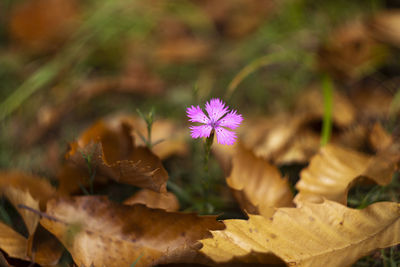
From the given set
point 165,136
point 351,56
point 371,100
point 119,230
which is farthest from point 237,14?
point 119,230

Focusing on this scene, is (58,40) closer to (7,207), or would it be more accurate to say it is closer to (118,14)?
(118,14)

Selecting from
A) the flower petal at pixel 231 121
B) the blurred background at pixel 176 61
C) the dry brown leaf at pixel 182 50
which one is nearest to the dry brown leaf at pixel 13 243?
the blurred background at pixel 176 61

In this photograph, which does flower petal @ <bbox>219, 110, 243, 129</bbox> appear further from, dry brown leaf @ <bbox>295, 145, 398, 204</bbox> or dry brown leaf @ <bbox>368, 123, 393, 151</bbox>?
dry brown leaf @ <bbox>368, 123, 393, 151</bbox>

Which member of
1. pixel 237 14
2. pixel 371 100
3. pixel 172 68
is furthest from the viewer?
pixel 237 14

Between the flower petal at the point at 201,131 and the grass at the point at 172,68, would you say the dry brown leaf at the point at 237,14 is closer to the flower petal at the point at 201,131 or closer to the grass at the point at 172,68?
the grass at the point at 172,68

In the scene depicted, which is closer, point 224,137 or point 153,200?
point 224,137

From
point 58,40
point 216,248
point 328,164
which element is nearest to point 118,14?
point 58,40

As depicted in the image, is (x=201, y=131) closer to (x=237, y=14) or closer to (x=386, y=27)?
(x=386, y=27)

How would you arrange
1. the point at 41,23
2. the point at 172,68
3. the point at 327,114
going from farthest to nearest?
1. the point at 41,23
2. the point at 172,68
3. the point at 327,114

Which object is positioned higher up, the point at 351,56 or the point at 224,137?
the point at 351,56
